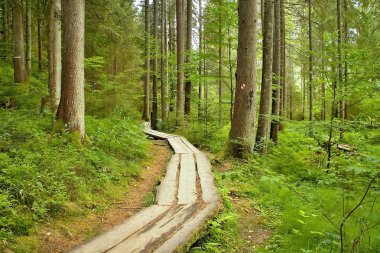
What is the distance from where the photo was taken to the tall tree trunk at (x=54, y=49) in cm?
1084

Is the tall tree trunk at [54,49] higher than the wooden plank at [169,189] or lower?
higher

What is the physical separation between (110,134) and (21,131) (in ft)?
7.99

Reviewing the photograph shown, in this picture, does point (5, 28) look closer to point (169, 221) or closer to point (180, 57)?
point (180, 57)

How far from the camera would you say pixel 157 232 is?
13.8ft

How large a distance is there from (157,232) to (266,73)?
356 inches

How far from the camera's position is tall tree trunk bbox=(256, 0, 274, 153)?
11.3m

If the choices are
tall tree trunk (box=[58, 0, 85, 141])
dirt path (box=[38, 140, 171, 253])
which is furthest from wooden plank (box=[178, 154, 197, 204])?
tall tree trunk (box=[58, 0, 85, 141])

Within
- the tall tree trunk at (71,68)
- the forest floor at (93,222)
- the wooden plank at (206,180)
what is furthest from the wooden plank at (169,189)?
the tall tree trunk at (71,68)

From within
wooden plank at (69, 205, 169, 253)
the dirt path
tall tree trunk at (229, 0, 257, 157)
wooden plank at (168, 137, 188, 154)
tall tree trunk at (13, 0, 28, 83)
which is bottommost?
the dirt path

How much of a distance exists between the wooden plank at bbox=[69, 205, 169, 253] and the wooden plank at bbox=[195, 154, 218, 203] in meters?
0.94

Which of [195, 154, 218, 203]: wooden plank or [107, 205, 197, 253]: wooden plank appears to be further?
[195, 154, 218, 203]: wooden plank

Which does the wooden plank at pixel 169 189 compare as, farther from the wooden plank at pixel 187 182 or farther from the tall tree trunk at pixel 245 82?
the tall tree trunk at pixel 245 82

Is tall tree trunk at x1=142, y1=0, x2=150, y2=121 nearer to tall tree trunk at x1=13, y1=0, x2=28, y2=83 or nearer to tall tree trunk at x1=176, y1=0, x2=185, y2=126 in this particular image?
tall tree trunk at x1=176, y1=0, x2=185, y2=126

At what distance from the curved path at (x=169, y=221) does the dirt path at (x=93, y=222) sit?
1.46 feet
